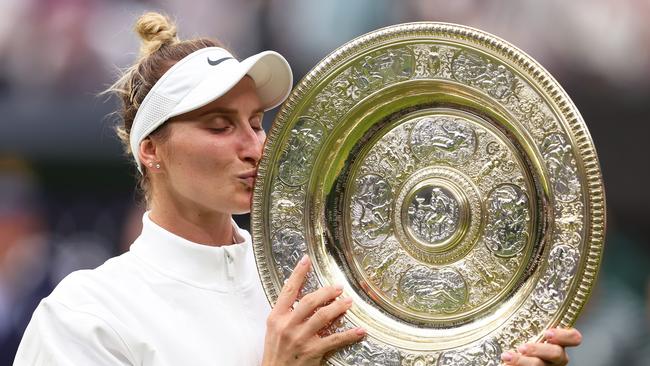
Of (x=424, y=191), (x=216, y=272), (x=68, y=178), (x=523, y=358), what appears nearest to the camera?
(x=523, y=358)

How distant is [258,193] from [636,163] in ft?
6.61

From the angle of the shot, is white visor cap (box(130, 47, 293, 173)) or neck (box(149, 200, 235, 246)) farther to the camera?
neck (box(149, 200, 235, 246))

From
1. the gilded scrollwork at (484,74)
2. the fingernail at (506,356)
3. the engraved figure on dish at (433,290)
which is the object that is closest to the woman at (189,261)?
the engraved figure on dish at (433,290)

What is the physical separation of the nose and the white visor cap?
0.10 meters

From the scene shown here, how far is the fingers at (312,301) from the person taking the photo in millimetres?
1831

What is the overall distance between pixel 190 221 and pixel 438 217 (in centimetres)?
54

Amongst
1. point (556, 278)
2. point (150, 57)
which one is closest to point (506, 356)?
point (556, 278)

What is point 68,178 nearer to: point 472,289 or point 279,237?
point 279,237

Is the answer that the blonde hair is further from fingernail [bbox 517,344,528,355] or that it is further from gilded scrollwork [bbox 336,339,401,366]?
fingernail [bbox 517,344,528,355]

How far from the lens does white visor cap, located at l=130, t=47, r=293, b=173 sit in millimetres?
1962

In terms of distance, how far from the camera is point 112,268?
201cm

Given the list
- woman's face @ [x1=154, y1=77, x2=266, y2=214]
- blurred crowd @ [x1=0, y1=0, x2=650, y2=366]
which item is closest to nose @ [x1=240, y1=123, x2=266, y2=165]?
woman's face @ [x1=154, y1=77, x2=266, y2=214]

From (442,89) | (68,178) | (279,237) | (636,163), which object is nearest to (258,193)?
(279,237)

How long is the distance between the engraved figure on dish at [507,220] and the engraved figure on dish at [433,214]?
0.25 ft
